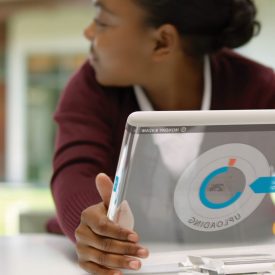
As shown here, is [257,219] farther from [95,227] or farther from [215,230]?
[95,227]

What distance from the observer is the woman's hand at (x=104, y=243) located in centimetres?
59

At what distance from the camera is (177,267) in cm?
62

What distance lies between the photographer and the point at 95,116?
973 mm

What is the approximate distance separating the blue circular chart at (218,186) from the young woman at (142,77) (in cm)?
27

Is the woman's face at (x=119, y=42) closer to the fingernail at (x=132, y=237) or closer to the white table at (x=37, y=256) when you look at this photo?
the white table at (x=37, y=256)

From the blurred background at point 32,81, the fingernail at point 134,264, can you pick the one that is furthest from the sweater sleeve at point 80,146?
the blurred background at point 32,81

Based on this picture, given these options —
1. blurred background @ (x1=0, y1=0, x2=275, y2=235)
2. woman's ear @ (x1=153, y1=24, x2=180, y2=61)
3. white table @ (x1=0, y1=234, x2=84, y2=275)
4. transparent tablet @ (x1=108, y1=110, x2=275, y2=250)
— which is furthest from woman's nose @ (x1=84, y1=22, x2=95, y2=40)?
blurred background @ (x1=0, y1=0, x2=275, y2=235)

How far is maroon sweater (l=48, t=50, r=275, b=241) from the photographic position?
85 centimetres

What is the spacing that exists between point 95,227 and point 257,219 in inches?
7.0

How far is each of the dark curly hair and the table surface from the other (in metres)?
0.41

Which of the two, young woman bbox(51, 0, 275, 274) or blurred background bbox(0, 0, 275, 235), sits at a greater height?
young woman bbox(51, 0, 275, 274)

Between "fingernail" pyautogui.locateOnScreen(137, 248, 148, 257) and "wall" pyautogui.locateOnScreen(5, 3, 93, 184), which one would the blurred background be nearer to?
"wall" pyautogui.locateOnScreen(5, 3, 93, 184)

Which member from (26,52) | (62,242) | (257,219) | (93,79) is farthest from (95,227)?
(26,52)

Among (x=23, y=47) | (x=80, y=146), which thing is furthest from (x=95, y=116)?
(x=23, y=47)
